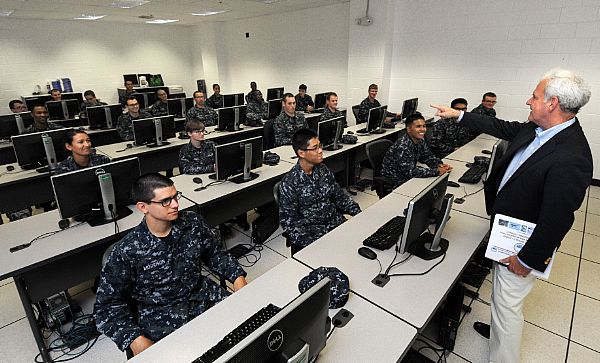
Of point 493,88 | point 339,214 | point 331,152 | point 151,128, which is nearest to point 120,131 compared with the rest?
point 151,128

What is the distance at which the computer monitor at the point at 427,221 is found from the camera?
5.58ft

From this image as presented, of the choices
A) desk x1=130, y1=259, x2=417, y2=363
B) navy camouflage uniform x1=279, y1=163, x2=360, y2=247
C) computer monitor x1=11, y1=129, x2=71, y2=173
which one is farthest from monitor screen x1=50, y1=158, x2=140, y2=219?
computer monitor x1=11, y1=129, x2=71, y2=173

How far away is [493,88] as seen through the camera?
5688 millimetres

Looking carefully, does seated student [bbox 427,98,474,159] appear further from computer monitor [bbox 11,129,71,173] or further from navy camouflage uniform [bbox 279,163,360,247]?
computer monitor [bbox 11,129,71,173]

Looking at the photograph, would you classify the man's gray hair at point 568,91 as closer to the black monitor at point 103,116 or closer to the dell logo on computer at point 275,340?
the dell logo on computer at point 275,340

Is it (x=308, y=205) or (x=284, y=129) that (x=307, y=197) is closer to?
(x=308, y=205)

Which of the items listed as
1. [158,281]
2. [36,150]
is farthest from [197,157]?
[158,281]

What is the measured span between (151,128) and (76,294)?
2337mm

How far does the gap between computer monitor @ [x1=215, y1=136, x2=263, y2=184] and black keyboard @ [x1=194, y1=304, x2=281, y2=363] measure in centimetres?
183

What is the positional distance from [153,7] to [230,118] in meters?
3.75

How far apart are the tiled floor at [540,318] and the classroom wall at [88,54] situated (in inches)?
319

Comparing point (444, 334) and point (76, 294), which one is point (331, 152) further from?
point (76, 294)

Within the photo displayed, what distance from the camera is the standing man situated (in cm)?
143

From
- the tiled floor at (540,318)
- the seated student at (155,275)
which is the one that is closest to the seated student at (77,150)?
the tiled floor at (540,318)
